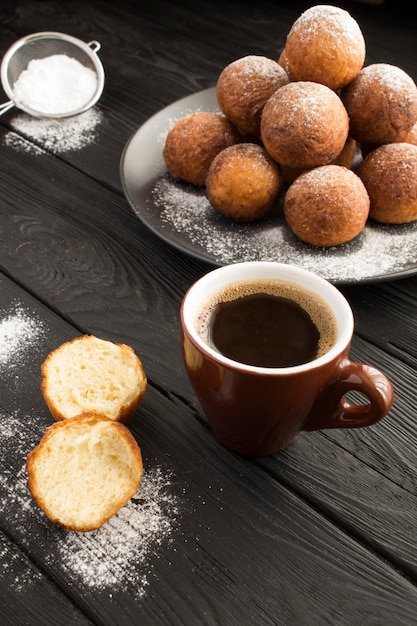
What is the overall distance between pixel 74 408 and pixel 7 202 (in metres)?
0.54

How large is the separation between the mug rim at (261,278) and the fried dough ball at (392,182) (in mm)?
326

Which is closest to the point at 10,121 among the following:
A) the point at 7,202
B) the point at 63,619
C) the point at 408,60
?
the point at 7,202

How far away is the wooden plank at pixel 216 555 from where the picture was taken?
66 centimetres

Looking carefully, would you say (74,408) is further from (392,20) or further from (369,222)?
(392,20)

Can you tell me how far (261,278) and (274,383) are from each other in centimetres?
15

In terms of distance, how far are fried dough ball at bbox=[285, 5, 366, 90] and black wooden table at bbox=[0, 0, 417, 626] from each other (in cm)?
31

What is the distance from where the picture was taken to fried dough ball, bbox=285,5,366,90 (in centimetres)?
101

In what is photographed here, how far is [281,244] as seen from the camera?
1.02 metres

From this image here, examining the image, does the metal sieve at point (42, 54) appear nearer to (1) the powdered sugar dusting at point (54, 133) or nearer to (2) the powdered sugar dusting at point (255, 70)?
(1) the powdered sugar dusting at point (54, 133)

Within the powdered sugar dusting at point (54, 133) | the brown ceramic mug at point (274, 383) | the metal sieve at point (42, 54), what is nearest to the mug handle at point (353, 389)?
the brown ceramic mug at point (274, 383)

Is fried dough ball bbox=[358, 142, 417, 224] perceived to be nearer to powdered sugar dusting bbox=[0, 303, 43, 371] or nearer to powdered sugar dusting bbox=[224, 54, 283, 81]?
powdered sugar dusting bbox=[224, 54, 283, 81]

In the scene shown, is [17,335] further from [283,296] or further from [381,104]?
[381,104]

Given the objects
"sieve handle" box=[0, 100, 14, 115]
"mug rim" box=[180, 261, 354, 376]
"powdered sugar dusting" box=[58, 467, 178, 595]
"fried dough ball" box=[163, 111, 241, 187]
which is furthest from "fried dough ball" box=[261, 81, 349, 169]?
"sieve handle" box=[0, 100, 14, 115]

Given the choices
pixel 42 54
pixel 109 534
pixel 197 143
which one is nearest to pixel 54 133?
pixel 42 54
